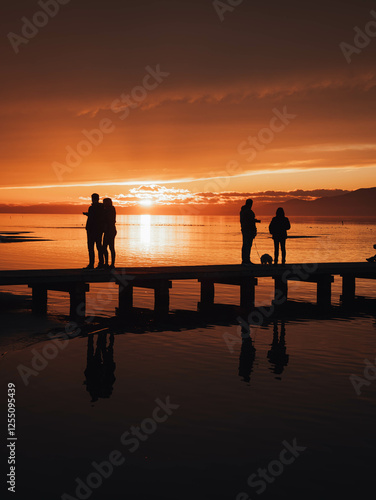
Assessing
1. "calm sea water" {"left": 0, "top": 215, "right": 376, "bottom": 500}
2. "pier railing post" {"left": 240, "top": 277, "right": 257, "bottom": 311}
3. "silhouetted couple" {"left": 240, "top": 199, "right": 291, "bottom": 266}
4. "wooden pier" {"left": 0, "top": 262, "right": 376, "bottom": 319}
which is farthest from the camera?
"pier railing post" {"left": 240, "top": 277, "right": 257, "bottom": 311}

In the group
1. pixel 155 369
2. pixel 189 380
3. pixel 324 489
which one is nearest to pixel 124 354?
pixel 155 369

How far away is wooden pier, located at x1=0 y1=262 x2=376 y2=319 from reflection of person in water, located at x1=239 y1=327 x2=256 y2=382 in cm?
447

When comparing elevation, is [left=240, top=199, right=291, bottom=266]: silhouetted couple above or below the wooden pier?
above

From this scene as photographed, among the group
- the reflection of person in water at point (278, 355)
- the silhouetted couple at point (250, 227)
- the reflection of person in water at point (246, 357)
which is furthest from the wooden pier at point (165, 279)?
the reflection of person in water at point (278, 355)

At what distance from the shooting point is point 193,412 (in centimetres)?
901

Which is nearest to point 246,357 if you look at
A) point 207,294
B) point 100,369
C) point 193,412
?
point 100,369

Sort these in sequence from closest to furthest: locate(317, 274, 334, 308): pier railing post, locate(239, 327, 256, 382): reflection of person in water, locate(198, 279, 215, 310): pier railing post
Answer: locate(239, 327, 256, 382): reflection of person in water → locate(198, 279, 215, 310): pier railing post → locate(317, 274, 334, 308): pier railing post

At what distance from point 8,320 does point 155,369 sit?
6869 mm

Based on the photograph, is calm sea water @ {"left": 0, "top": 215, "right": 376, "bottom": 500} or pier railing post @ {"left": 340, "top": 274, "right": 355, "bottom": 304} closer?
calm sea water @ {"left": 0, "top": 215, "right": 376, "bottom": 500}

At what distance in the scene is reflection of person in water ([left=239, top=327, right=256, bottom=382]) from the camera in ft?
37.4

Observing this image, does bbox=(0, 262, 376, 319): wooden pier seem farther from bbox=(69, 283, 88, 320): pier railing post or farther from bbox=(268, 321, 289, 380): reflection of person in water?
bbox=(268, 321, 289, 380): reflection of person in water

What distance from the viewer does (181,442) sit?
782cm

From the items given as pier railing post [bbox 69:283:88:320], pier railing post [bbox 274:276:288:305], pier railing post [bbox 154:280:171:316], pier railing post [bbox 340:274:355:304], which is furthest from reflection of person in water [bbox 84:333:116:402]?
pier railing post [bbox 340:274:355:304]

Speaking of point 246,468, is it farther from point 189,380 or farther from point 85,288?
point 85,288
